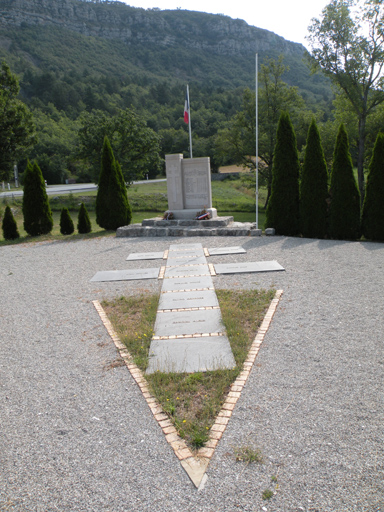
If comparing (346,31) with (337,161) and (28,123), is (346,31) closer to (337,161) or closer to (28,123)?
(337,161)

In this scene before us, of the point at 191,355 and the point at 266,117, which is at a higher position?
the point at 266,117

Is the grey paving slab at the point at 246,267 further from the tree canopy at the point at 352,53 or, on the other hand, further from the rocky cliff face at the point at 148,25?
the rocky cliff face at the point at 148,25

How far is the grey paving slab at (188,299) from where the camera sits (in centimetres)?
584

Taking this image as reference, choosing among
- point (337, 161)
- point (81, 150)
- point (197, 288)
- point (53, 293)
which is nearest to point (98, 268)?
point (53, 293)

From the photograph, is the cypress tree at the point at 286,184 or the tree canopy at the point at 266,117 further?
the tree canopy at the point at 266,117

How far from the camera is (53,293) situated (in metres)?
6.86

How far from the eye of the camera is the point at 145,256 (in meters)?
9.58

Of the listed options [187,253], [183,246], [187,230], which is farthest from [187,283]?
[187,230]

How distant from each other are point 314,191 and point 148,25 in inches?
4476

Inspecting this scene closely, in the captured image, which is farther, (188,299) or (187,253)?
(187,253)

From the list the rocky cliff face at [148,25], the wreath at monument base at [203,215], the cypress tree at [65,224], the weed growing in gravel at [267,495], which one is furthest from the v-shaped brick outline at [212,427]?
the rocky cliff face at [148,25]

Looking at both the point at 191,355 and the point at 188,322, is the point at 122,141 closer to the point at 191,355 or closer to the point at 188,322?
the point at 188,322

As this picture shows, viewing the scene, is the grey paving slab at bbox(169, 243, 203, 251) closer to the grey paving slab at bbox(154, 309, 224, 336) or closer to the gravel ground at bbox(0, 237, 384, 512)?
the gravel ground at bbox(0, 237, 384, 512)

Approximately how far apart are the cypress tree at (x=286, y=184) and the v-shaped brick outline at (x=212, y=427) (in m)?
7.67
